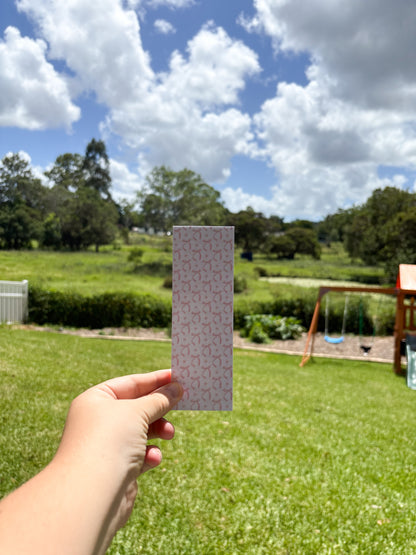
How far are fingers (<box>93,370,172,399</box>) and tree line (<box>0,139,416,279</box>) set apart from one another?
13.7 metres

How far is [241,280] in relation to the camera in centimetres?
1895

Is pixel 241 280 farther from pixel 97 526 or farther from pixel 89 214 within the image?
pixel 97 526

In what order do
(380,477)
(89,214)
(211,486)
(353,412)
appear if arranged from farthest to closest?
(89,214), (353,412), (380,477), (211,486)

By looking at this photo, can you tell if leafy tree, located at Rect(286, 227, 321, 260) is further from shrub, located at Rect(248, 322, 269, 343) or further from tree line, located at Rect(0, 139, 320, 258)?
shrub, located at Rect(248, 322, 269, 343)

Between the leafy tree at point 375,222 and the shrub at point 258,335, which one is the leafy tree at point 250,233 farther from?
the shrub at point 258,335

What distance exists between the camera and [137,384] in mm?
1023

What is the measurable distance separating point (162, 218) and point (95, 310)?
570 inches

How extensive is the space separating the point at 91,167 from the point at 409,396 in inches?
1933

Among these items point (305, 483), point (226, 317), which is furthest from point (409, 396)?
point (226, 317)

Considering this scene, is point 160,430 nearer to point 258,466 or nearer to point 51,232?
point 258,466

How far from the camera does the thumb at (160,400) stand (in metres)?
0.91

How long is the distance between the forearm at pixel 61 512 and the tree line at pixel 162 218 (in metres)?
14.0

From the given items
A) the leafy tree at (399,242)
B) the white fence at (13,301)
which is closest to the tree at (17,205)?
the white fence at (13,301)

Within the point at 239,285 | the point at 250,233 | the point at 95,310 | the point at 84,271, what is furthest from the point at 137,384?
the point at 250,233
